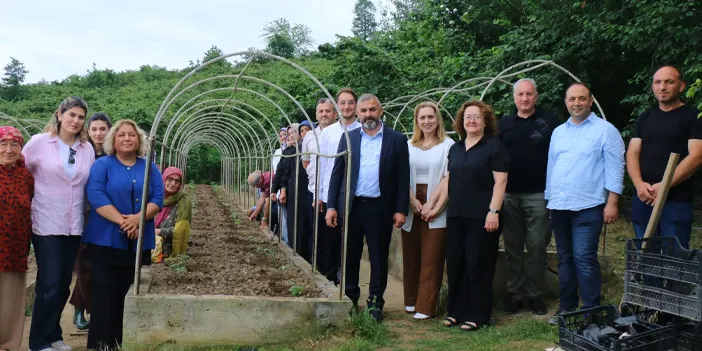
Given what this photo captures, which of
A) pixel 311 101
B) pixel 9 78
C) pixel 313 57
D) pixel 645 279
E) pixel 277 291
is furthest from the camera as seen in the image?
pixel 313 57

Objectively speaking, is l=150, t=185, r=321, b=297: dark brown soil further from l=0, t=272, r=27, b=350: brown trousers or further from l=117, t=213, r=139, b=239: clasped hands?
l=0, t=272, r=27, b=350: brown trousers

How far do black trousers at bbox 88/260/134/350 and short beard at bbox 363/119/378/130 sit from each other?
2.13 m

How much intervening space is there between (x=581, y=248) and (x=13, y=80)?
4901cm

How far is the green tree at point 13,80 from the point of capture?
145 ft

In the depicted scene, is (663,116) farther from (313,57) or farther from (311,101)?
(313,57)

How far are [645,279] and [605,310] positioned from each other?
0.27 meters

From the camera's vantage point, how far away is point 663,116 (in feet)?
14.3

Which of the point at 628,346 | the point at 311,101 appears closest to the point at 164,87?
the point at 311,101

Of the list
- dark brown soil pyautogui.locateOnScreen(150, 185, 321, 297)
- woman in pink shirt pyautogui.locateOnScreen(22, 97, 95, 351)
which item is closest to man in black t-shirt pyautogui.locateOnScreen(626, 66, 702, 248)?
dark brown soil pyautogui.locateOnScreen(150, 185, 321, 297)

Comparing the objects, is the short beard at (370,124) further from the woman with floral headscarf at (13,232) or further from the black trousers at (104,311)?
the woman with floral headscarf at (13,232)

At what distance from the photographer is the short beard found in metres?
5.19

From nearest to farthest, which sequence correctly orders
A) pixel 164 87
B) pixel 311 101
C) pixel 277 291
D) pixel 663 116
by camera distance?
pixel 663 116 < pixel 277 291 < pixel 311 101 < pixel 164 87

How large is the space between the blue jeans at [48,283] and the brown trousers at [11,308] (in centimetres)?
9

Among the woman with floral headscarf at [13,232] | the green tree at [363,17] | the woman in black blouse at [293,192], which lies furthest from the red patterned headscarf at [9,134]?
the green tree at [363,17]
